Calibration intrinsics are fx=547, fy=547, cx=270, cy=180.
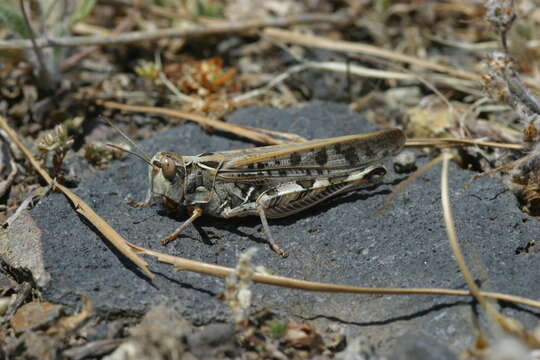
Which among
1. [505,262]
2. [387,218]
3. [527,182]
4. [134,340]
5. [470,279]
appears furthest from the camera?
[527,182]

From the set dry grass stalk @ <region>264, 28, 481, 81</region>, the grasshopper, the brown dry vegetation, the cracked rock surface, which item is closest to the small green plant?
the brown dry vegetation

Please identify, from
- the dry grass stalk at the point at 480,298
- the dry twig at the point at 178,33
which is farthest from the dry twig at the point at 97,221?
the dry grass stalk at the point at 480,298

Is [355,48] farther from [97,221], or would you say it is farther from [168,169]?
[97,221]

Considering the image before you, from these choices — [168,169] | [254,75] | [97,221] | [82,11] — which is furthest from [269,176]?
[82,11]

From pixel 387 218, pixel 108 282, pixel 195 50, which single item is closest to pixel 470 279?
pixel 387 218

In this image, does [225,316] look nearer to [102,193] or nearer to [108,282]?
[108,282]

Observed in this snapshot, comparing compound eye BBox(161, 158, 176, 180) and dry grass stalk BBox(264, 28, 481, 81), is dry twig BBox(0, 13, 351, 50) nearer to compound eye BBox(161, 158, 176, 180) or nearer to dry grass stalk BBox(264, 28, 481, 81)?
dry grass stalk BBox(264, 28, 481, 81)

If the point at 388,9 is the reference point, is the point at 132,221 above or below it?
below
